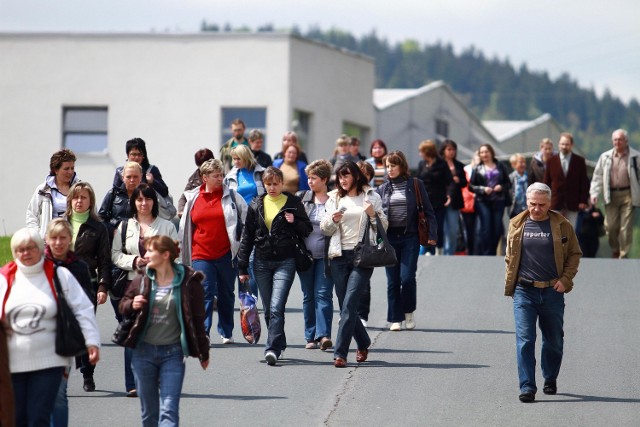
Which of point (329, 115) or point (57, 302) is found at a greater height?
point (329, 115)

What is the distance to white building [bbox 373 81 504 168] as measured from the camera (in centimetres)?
4641

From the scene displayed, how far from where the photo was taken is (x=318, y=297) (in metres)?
13.4

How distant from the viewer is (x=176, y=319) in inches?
355

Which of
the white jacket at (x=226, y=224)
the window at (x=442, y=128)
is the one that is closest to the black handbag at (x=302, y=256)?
the white jacket at (x=226, y=224)

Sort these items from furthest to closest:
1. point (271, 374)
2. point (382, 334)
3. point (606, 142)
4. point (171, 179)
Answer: point (606, 142)
point (171, 179)
point (382, 334)
point (271, 374)

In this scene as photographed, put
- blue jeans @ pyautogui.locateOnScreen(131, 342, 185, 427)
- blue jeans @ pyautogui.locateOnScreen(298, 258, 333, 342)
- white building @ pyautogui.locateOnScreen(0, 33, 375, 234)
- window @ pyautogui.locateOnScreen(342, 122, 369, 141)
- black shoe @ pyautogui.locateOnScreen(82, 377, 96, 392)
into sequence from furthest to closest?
window @ pyautogui.locateOnScreen(342, 122, 369, 141) < white building @ pyautogui.locateOnScreen(0, 33, 375, 234) < blue jeans @ pyautogui.locateOnScreen(298, 258, 333, 342) < black shoe @ pyautogui.locateOnScreen(82, 377, 96, 392) < blue jeans @ pyautogui.locateOnScreen(131, 342, 185, 427)

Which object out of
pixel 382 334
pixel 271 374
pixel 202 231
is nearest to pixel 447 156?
pixel 382 334

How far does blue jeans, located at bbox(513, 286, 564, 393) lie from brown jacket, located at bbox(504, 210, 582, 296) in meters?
0.14

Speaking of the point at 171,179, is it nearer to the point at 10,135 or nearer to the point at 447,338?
the point at 10,135

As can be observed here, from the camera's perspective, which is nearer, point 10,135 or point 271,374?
point 271,374

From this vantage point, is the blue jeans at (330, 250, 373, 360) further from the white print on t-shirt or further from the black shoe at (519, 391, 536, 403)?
the black shoe at (519, 391, 536, 403)

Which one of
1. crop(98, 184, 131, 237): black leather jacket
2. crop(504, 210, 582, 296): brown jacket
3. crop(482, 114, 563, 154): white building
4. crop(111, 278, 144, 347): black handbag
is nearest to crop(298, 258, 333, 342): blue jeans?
crop(98, 184, 131, 237): black leather jacket

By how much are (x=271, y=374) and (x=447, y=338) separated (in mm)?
2856

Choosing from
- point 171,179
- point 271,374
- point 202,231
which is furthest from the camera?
point 171,179
